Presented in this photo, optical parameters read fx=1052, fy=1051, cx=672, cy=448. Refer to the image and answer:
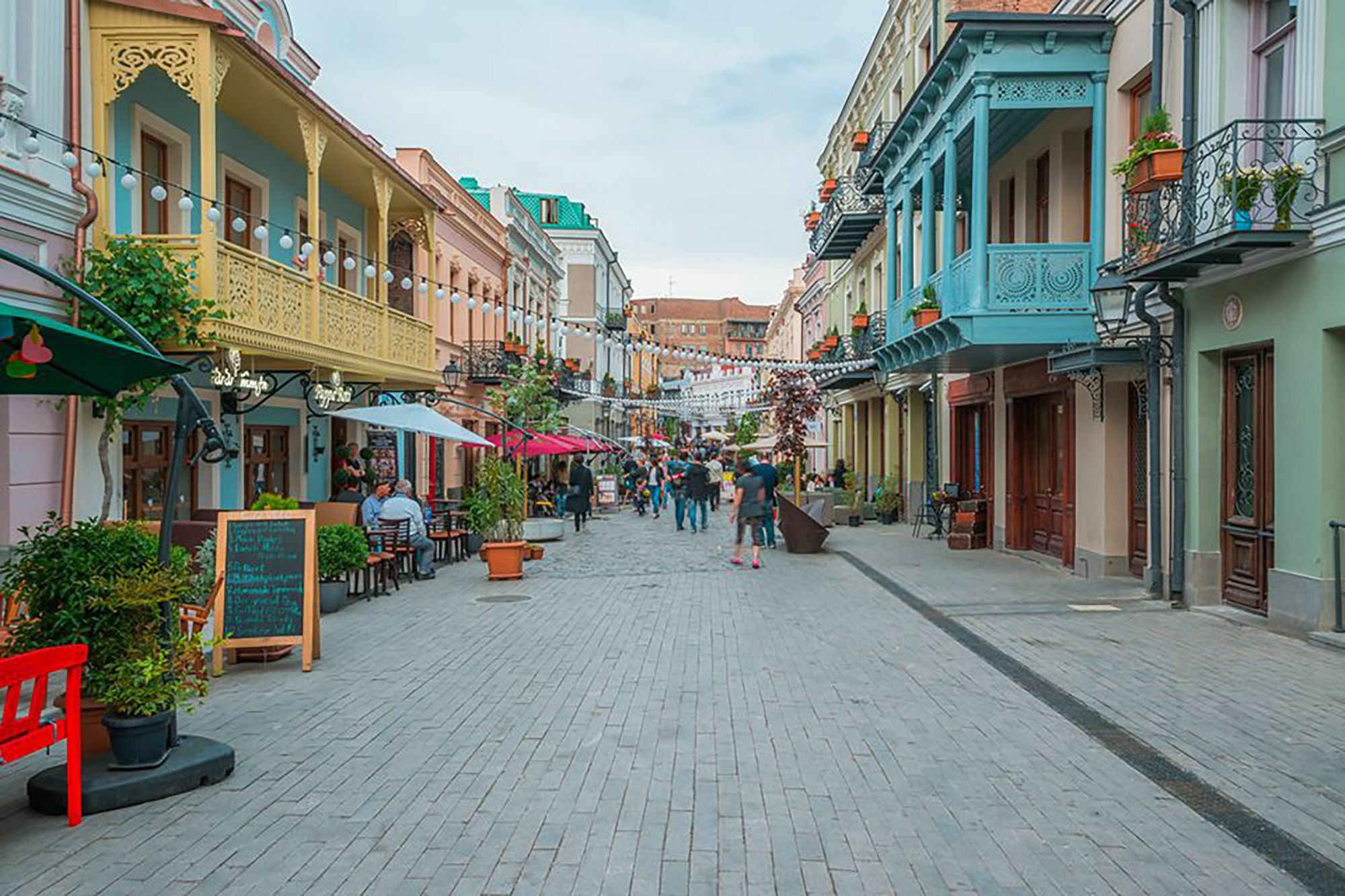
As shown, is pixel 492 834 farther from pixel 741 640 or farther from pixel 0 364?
pixel 741 640

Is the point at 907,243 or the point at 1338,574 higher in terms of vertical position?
the point at 907,243

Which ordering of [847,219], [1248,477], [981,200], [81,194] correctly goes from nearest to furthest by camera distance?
[81,194] < [1248,477] < [981,200] < [847,219]

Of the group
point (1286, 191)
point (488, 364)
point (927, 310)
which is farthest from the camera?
point (488, 364)

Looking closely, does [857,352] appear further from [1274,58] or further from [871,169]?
[1274,58]

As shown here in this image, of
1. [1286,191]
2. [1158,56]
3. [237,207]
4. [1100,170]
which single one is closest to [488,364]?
[237,207]

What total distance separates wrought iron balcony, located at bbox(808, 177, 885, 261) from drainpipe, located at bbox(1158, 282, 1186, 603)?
13.6 metres

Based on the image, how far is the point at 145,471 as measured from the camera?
13.3m

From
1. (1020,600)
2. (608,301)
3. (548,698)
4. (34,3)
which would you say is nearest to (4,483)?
(34,3)

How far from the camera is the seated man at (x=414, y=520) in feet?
47.3

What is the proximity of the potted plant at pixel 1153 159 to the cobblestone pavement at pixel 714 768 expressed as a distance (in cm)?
437

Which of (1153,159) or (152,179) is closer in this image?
(1153,159)

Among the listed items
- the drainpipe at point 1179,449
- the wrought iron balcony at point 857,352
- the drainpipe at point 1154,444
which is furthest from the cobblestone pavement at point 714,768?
the wrought iron balcony at point 857,352

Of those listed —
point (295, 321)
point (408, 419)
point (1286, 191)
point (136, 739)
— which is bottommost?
point (136, 739)

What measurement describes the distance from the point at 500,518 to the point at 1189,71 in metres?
10.3
